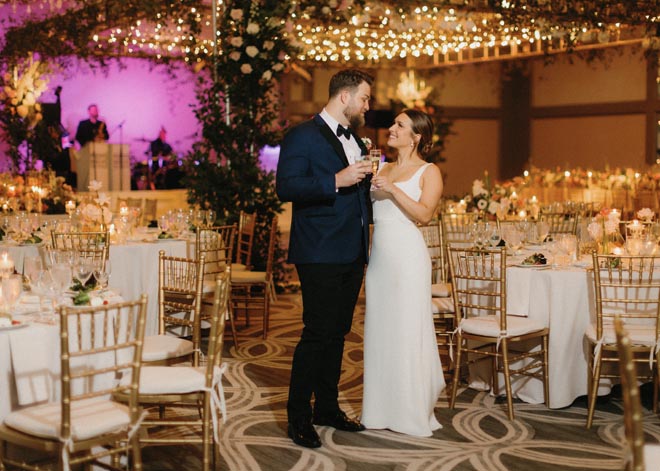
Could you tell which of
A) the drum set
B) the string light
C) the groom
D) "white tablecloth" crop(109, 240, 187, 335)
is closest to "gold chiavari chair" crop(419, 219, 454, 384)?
the groom

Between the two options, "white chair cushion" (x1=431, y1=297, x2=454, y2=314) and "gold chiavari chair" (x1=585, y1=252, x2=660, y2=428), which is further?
"white chair cushion" (x1=431, y1=297, x2=454, y2=314)

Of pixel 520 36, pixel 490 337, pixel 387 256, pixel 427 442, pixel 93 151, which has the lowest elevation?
pixel 427 442

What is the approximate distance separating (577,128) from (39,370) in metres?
16.4

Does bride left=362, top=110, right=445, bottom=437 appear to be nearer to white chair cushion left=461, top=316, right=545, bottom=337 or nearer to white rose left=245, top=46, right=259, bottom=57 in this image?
white chair cushion left=461, top=316, right=545, bottom=337

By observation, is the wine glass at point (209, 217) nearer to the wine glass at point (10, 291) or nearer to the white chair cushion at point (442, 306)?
the white chair cushion at point (442, 306)

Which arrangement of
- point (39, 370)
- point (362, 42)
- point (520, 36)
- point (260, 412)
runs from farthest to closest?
point (362, 42)
point (520, 36)
point (260, 412)
point (39, 370)

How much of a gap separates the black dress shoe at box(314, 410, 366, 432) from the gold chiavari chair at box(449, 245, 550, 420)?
727 millimetres

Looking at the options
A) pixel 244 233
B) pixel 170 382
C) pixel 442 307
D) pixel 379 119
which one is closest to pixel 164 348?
pixel 170 382

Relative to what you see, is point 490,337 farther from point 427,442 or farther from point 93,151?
point 93,151

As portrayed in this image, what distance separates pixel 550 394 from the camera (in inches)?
212

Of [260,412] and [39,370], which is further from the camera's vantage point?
[260,412]

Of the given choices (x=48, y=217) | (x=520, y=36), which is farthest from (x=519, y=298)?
(x=520, y=36)

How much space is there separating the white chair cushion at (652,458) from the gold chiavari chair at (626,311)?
69.6 inches

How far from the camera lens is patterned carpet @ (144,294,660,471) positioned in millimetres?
4355
